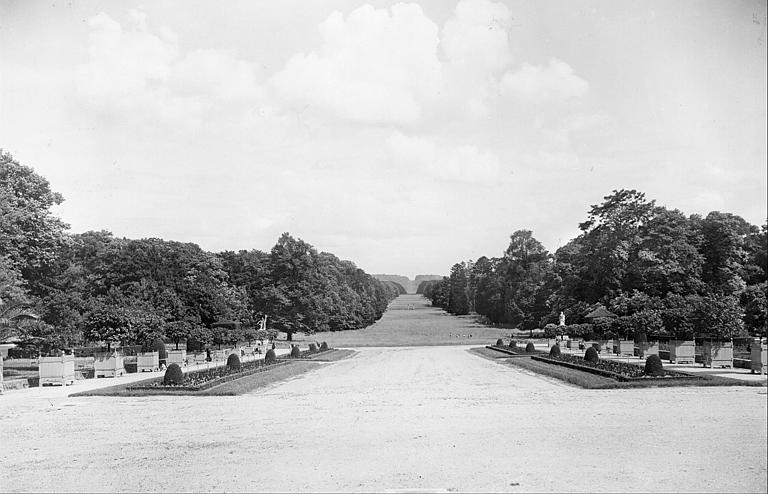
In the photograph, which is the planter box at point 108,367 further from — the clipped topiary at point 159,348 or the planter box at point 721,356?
the planter box at point 721,356

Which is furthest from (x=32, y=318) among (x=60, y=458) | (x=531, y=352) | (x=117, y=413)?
(x=531, y=352)

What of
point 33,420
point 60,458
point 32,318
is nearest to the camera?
point 60,458

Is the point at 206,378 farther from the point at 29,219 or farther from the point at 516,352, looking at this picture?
the point at 516,352

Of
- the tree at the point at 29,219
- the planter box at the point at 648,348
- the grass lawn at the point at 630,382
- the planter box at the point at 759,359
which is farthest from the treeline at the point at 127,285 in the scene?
the planter box at the point at 759,359

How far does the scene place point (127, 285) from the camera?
58094 mm

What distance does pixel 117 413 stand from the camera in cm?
2002

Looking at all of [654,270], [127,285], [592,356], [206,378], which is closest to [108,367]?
[206,378]

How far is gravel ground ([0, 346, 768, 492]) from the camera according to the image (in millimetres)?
11430

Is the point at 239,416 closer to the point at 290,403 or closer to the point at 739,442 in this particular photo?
the point at 290,403

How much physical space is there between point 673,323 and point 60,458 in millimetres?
44425

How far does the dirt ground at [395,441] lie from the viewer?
11414 millimetres

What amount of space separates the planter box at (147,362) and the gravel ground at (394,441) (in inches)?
474

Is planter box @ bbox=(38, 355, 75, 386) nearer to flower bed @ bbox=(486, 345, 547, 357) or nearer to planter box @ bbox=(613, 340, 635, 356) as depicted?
flower bed @ bbox=(486, 345, 547, 357)

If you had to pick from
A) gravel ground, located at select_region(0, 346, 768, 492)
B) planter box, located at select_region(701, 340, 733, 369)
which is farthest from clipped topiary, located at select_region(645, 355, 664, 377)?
planter box, located at select_region(701, 340, 733, 369)
